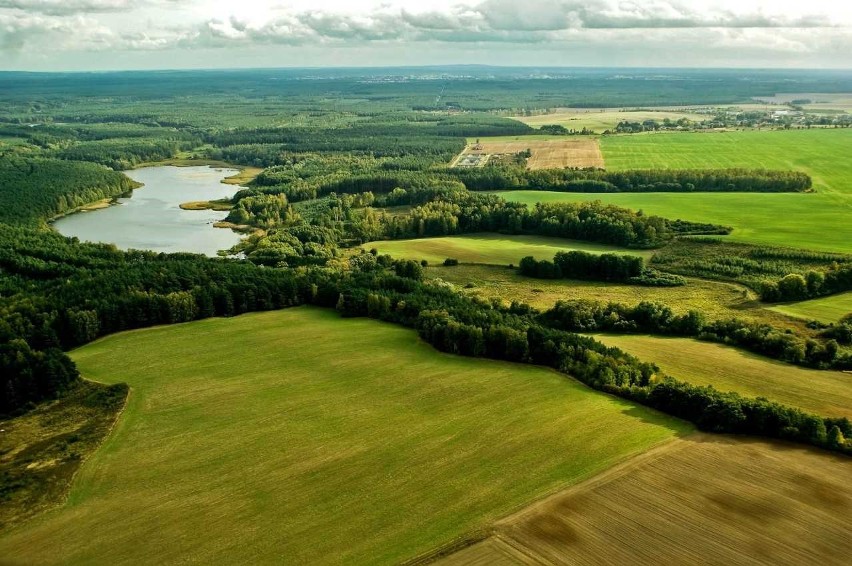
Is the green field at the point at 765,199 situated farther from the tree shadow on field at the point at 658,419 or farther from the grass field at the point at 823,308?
the tree shadow on field at the point at 658,419

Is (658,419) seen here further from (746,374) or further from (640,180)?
(640,180)

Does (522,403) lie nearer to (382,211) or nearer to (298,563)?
(298,563)

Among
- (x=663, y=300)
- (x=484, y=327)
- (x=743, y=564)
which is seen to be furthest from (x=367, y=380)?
(x=663, y=300)

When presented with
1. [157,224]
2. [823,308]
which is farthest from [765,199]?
[157,224]

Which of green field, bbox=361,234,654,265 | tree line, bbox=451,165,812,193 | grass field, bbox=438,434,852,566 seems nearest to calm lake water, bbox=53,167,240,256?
green field, bbox=361,234,654,265

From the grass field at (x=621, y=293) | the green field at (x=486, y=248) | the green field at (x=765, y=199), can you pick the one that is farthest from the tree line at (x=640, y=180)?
the grass field at (x=621, y=293)
